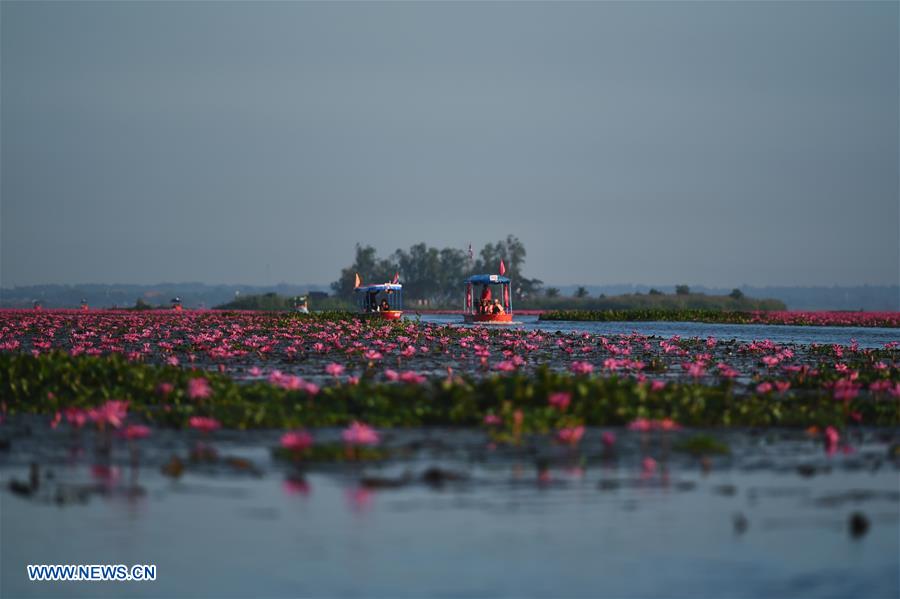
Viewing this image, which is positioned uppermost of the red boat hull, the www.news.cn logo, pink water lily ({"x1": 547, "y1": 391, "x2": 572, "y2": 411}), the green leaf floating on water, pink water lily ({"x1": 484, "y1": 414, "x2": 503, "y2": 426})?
the red boat hull

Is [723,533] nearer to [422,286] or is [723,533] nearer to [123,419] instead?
[123,419]

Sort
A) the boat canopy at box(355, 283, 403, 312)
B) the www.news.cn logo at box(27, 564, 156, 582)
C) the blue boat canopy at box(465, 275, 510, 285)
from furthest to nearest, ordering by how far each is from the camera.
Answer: the boat canopy at box(355, 283, 403, 312), the blue boat canopy at box(465, 275, 510, 285), the www.news.cn logo at box(27, 564, 156, 582)

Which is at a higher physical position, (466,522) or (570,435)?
(570,435)

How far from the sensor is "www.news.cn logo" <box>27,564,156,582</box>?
9141mm

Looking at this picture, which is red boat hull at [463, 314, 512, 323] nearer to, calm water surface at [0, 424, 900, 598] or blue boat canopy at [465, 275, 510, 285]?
blue boat canopy at [465, 275, 510, 285]

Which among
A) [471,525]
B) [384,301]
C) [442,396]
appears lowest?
[471,525]

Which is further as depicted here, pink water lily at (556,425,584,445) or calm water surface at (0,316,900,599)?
pink water lily at (556,425,584,445)

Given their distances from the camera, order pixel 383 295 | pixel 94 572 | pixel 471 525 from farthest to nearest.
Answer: pixel 383 295 < pixel 471 525 < pixel 94 572

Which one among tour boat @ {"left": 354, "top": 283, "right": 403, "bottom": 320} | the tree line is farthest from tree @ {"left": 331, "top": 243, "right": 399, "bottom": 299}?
tour boat @ {"left": 354, "top": 283, "right": 403, "bottom": 320}

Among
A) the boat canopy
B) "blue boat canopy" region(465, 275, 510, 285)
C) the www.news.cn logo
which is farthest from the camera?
the boat canopy

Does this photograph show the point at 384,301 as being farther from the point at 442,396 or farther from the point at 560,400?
the point at 560,400

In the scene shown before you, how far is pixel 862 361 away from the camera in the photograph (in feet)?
99.0

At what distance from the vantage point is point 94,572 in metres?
9.28

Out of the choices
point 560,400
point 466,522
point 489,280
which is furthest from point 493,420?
point 489,280
